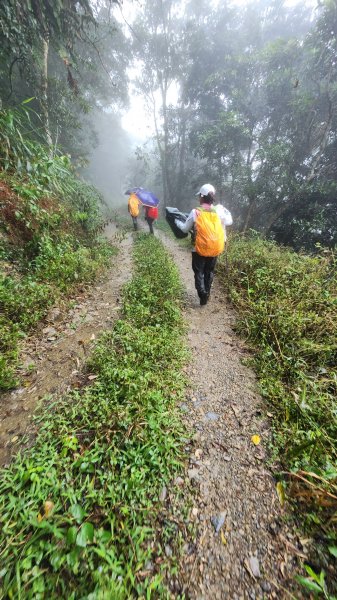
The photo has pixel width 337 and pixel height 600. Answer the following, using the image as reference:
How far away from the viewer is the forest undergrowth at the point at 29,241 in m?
3.66

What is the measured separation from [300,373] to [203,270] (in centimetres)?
250

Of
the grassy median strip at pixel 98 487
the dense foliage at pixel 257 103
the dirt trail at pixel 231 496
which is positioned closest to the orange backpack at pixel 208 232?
the dirt trail at pixel 231 496

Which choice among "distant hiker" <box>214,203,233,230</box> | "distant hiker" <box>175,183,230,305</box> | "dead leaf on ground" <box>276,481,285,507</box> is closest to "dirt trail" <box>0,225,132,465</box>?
"distant hiker" <box>175,183,230,305</box>

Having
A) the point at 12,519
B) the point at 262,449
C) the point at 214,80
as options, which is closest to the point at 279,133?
the point at 214,80

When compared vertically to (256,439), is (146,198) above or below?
above

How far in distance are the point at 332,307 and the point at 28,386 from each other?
470cm

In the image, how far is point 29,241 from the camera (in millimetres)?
5043

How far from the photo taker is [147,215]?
11.1m

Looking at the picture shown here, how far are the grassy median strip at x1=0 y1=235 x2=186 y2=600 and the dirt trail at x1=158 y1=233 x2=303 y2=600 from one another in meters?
0.22

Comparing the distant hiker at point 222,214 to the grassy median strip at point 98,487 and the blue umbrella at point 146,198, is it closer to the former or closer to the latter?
the grassy median strip at point 98,487

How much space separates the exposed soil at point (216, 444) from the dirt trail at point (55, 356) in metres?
0.01

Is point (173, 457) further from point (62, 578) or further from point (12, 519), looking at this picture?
point (12, 519)

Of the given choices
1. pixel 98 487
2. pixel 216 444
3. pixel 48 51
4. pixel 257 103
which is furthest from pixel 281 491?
pixel 257 103

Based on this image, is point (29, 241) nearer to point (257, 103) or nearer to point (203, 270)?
point (203, 270)
